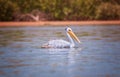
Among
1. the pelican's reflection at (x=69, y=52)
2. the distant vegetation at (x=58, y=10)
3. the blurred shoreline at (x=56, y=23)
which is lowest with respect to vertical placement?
the blurred shoreline at (x=56, y=23)

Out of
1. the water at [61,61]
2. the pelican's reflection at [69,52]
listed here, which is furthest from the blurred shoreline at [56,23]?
the pelican's reflection at [69,52]

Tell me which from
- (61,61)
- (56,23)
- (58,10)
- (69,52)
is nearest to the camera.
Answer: (61,61)

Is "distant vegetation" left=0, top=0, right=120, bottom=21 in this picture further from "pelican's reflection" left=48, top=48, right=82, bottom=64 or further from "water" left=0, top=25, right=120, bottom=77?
"pelican's reflection" left=48, top=48, right=82, bottom=64

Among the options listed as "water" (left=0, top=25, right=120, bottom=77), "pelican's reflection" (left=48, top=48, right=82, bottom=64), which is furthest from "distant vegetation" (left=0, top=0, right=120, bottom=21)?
"pelican's reflection" (left=48, top=48, right=82, bottom=64)

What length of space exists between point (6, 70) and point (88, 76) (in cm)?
207

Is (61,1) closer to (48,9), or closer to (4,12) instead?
(48,9)

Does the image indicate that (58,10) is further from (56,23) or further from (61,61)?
(61,61)

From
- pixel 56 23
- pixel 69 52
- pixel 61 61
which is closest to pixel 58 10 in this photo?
pixel 56 23

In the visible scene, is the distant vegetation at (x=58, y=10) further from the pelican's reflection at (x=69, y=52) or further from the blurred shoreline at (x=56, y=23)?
the pelican's reflection at (x=69, y=52)

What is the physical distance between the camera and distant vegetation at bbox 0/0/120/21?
137 ft

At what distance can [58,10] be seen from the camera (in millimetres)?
43250

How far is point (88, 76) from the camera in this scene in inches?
465

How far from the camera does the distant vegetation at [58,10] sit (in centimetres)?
4169

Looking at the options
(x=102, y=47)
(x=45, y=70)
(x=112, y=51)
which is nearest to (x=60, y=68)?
(x=45, y=70)
